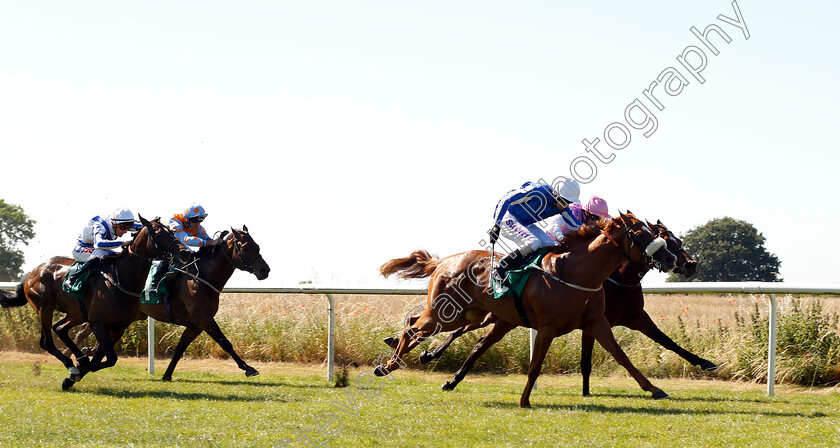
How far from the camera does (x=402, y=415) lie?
255 inches

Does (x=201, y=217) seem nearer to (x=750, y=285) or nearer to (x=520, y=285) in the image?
(x=520, y=285)

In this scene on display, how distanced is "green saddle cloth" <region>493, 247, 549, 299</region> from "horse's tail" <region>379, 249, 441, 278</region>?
5.11 feet

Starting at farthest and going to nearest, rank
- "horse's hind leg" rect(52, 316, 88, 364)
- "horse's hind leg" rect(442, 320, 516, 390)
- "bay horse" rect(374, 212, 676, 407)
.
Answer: "horse's hind leg" rect(52, 316, 88, 364), "horse's hind leg" rect(442, 320, 516, 390), "bay horse" rect(374, 212, 676, 407)

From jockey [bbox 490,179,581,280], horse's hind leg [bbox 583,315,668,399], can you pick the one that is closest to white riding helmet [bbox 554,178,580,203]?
jockey [bbox 490,179,581,280]

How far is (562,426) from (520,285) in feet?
5.79

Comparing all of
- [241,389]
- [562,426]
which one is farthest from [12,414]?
[562,426]

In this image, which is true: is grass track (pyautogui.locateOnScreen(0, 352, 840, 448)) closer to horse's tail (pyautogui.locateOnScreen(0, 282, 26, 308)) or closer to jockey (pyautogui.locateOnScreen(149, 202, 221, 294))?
horse's tail (pyautogui.locateOnScreen(0, 282, 26, 308))

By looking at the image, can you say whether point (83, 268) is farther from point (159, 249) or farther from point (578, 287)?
point (578, 287)

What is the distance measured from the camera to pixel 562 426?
586cm

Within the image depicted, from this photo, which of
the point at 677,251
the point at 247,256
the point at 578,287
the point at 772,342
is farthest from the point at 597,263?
the point at 247,256

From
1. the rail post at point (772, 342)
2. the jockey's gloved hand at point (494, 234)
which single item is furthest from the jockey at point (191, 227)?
the rail post at point (772, 342)

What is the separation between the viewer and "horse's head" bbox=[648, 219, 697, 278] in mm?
7016

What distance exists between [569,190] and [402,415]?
2765 mm

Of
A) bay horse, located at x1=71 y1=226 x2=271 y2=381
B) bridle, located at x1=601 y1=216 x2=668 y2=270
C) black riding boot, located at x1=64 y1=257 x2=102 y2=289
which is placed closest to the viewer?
bridle, located at x1=601 y1=216 x2=668 y2=270
